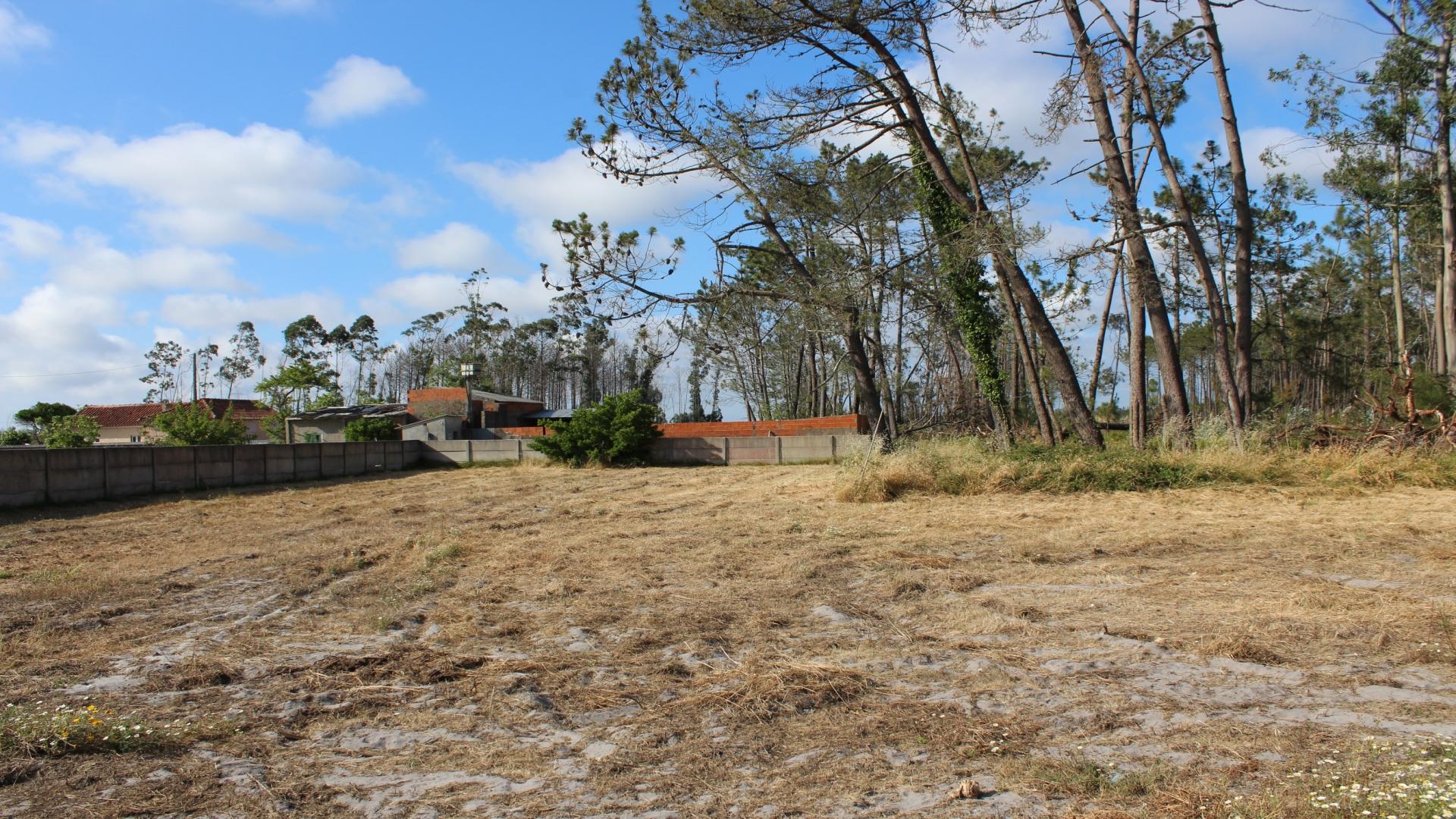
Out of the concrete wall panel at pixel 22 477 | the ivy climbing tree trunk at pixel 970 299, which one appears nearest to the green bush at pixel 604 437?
the ivy climbing tree trunk at pixel 970 299

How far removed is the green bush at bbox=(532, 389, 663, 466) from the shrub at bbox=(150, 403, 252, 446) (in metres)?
8.04

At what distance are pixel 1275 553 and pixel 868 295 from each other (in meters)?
9.69

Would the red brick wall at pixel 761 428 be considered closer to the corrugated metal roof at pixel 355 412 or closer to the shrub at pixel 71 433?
the shrub at pixel 71 433

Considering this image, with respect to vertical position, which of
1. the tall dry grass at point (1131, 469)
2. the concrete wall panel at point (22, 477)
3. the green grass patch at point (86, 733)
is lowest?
the green grass patch at point (86, 733)

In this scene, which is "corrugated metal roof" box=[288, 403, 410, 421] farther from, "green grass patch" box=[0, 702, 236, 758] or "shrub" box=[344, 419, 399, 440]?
"green grass patch" box=[0, 702, 236, 758]

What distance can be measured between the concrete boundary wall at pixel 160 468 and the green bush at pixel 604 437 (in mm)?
4671

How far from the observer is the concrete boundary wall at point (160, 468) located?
1310cm

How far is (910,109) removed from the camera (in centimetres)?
1384

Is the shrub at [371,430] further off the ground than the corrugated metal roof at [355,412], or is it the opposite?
the corrugated metal roof at [355,412]

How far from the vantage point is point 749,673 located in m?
3.92

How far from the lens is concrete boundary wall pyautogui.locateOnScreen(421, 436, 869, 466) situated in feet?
67.5

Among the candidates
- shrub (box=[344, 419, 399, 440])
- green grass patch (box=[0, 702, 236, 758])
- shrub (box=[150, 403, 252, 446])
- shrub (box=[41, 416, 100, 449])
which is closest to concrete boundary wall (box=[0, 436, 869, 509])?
shrub (box=[150, 403, 252, 446])

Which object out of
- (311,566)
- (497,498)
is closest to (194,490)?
(497,498)

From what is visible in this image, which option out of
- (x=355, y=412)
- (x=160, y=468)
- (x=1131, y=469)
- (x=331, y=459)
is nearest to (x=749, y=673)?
(x=1131, y=469)
